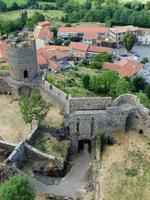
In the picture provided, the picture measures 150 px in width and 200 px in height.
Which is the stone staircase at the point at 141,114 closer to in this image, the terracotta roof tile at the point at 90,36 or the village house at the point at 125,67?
the village house at the point at 125,67

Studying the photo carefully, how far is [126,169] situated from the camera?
36.8 meters

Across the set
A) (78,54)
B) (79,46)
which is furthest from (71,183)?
(79,46)

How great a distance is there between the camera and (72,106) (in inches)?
1646

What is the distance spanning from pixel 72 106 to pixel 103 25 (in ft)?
252

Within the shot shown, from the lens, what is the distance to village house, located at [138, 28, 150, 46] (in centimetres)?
10288

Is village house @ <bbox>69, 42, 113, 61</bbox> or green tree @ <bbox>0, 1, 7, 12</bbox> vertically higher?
green tree @ <bbox>0, 1, 7, 12</bbox>

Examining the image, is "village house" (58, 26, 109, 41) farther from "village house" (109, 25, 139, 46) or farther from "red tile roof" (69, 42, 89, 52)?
"red tile roof" (69, 42, 89, 52)

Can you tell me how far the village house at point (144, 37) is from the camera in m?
103

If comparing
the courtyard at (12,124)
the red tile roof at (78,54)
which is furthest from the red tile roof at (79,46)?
the courtyard at (12,124)

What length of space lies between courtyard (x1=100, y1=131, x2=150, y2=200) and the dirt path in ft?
7.41

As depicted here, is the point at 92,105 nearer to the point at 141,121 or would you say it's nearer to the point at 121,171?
the point at 141,121

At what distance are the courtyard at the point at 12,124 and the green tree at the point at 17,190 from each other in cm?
995

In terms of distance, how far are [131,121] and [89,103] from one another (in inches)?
201

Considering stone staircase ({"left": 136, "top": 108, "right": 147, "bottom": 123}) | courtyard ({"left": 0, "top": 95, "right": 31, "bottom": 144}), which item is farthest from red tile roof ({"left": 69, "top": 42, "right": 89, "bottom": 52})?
stone staircase ({"left": 136, "top": 108, "right": 147, "bottom": 123})
